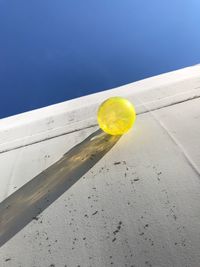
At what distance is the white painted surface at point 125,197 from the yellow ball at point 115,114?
0.13 metres

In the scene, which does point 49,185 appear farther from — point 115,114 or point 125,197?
point 115,114

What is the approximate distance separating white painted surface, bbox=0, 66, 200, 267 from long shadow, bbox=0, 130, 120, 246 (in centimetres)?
5

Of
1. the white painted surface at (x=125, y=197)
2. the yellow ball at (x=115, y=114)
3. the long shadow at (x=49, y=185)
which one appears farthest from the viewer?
the yellow ball at (x=115, y=114)

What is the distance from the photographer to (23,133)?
2.77m

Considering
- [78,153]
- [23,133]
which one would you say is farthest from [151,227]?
[23,133]

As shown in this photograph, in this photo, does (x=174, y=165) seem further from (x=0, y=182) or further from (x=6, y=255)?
(x=0, y=182)

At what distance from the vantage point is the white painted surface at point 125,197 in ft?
4.50

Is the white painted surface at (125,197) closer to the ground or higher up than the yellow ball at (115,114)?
closer to the ground

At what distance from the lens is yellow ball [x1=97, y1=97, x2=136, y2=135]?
205 centimetres

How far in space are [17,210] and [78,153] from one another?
23.9 inches

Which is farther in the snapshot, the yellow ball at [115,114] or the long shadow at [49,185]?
the yellow ball at [115,114]

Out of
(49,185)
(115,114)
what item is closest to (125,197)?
(49,185)

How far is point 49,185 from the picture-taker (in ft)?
6.23

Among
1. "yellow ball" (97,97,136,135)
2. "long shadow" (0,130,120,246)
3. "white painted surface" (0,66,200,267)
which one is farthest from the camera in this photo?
"yellow ball" (97,97,136,135)
